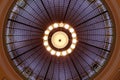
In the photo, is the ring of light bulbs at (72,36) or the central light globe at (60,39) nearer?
the central light globe at (60,39)

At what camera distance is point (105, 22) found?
14617 millimetres

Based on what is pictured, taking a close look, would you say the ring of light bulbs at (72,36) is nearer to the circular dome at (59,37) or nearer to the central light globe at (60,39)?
the circular dome at (59,37)

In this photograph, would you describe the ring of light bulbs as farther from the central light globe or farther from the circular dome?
the central light globe

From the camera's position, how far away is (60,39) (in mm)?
14391

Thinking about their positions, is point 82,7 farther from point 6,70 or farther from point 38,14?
point 6,70

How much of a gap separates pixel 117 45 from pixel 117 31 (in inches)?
27.7

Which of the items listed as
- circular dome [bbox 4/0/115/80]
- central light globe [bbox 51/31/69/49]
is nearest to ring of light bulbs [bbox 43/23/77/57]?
circular dome [bbox 4/0/115/80]

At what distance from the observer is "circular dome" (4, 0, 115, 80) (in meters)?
14.5

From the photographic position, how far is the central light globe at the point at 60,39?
564 inches

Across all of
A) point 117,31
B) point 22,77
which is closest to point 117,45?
point 117,31

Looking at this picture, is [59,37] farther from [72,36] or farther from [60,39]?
[72,36]

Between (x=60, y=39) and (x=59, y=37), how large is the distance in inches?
6.0

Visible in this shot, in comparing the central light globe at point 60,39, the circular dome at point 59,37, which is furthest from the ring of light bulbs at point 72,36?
the central light globe at point 60,39

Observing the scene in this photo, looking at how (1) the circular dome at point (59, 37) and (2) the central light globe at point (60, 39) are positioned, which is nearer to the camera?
(2) the central light globe at point (60, 39)
